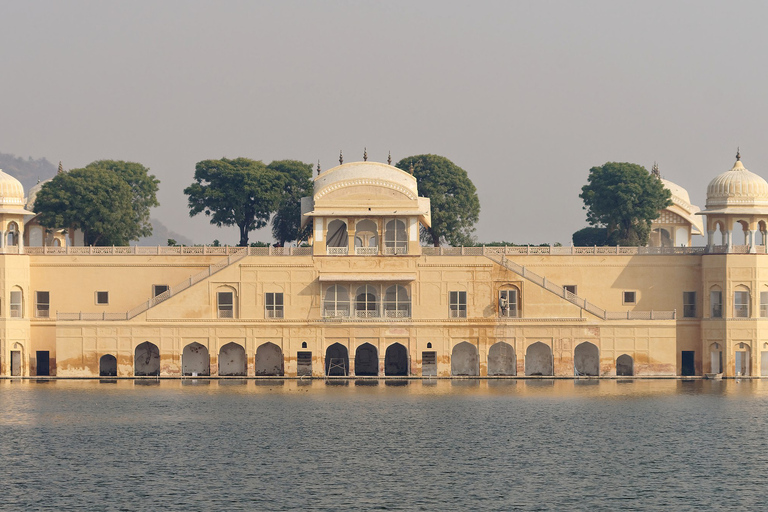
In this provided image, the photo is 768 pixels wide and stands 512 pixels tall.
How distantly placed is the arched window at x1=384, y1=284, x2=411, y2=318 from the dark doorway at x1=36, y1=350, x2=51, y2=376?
1861 cm

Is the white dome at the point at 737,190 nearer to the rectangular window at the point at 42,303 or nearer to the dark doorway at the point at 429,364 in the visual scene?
the dark doorway at the point at 429,364

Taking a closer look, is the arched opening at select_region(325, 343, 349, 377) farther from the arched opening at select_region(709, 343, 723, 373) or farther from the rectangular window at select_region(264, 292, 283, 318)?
the arched opening at select_region(709, 343, 723, 373)

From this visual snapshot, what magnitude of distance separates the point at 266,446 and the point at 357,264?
22.0m

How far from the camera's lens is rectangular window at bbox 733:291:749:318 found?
7100cm

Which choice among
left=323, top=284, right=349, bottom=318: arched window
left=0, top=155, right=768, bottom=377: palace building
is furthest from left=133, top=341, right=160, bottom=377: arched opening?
left=323, top=284, right=349, bottom=318: arched window

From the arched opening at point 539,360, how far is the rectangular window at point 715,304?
28.9 feet

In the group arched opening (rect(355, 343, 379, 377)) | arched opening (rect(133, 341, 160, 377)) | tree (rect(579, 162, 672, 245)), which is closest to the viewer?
arched opening (rect(133, 341, 160, 377))

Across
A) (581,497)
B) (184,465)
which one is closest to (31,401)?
(184,465)

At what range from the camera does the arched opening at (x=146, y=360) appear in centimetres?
7356

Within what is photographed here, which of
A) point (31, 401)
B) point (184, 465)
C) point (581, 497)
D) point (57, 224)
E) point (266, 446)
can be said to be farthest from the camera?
point (57, 224)

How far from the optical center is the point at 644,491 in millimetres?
43281

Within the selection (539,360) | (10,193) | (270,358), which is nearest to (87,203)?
(10,193)

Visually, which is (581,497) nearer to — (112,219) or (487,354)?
(487,354)

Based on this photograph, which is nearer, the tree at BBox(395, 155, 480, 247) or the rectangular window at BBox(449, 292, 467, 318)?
the rectangular window at BBox(449, 292, 467, 318)
